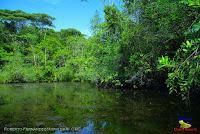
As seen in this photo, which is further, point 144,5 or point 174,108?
point 144,5

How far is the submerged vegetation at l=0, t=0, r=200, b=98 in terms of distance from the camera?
6836 millimetres

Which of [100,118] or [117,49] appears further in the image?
[117,49]

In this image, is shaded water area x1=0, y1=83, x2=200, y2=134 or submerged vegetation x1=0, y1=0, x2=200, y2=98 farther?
shaded water area x1=0, y1=83, x2=200, y2=134

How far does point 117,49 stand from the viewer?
23.1 metres

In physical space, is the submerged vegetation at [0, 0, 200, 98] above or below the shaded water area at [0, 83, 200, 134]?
above

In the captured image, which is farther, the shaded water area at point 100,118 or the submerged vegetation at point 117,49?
the shaded water area at point 100,118

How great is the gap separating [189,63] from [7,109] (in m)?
11.8

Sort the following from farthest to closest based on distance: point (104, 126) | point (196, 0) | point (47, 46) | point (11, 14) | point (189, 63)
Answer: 1. point (11, 14)
2. point (47, 46)
3. point (104, 126)
4. point (189, 63)
5. point (196, 0)

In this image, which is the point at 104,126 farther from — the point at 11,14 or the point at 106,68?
the point at 11,14

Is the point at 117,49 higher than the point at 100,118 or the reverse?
higher

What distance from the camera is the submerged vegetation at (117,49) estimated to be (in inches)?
269

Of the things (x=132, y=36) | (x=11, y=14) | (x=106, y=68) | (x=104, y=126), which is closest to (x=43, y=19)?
(x=11, y=14)

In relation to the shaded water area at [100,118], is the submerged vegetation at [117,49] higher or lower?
higher

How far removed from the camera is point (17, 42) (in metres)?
55.0
